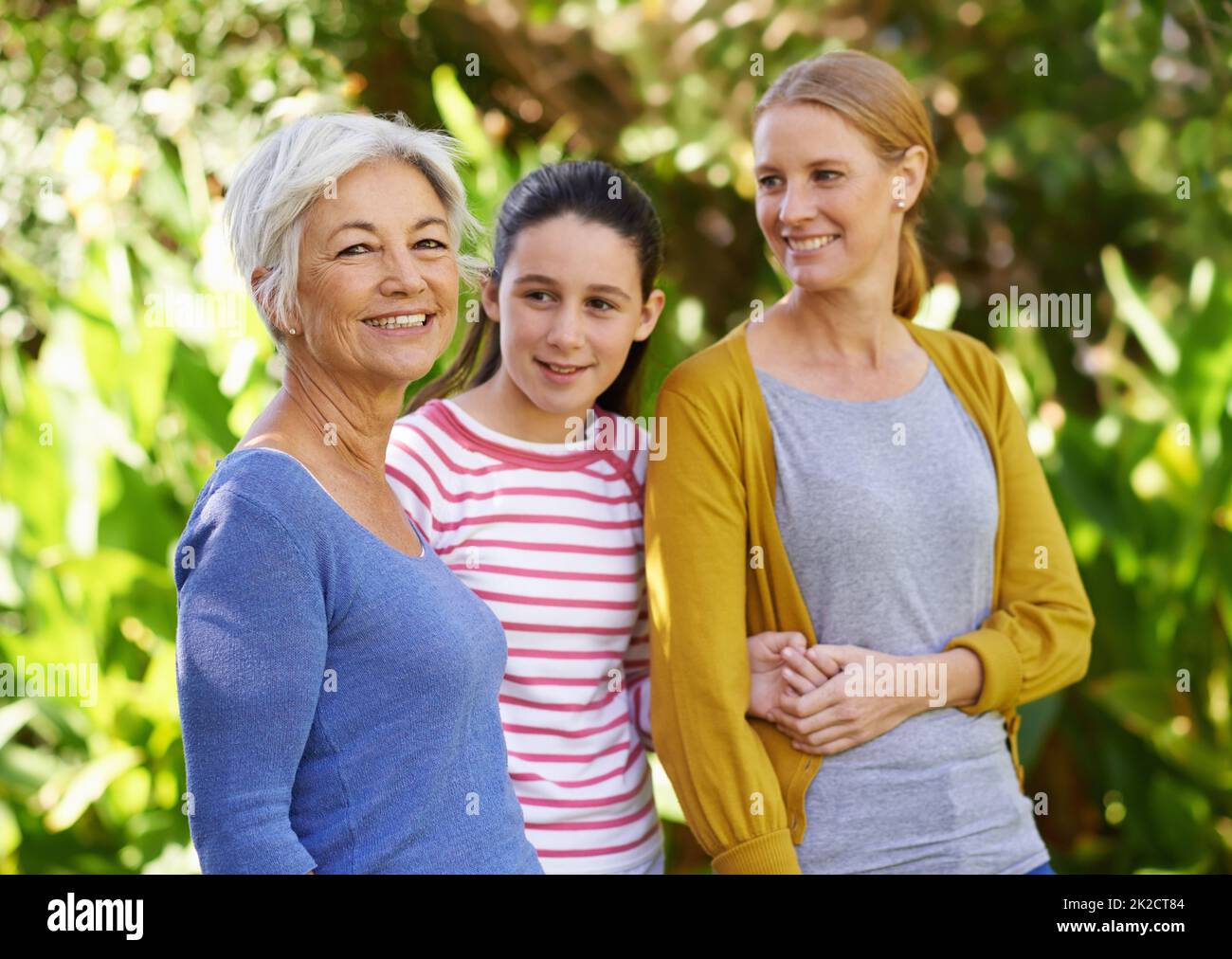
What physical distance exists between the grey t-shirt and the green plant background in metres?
0.99

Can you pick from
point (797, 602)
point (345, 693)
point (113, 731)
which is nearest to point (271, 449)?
point (345, 693)

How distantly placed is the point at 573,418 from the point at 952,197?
122 inches

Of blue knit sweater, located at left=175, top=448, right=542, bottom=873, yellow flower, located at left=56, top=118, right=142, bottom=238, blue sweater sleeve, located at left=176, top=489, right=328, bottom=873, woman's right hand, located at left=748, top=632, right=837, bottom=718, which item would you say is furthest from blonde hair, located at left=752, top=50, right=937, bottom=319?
yellow flower, located at left=56, top=118, right=142, bottom=238

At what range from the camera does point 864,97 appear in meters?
1.68

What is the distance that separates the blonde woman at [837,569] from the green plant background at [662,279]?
0.85m

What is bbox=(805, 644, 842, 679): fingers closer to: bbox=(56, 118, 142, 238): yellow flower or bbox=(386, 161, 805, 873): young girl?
bbox=(386, 161, 805, 873): young girl

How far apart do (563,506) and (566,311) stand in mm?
254

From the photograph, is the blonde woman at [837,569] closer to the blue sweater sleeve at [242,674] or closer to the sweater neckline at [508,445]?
the sweater neckline at [508,445]

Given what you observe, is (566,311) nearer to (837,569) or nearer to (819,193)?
(819,193)

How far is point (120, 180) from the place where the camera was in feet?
11.2

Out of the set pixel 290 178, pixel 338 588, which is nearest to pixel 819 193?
pixel 290 178

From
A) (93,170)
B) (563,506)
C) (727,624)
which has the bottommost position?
(727,624)

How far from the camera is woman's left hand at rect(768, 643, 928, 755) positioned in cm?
161

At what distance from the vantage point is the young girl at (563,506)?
5.26ft
